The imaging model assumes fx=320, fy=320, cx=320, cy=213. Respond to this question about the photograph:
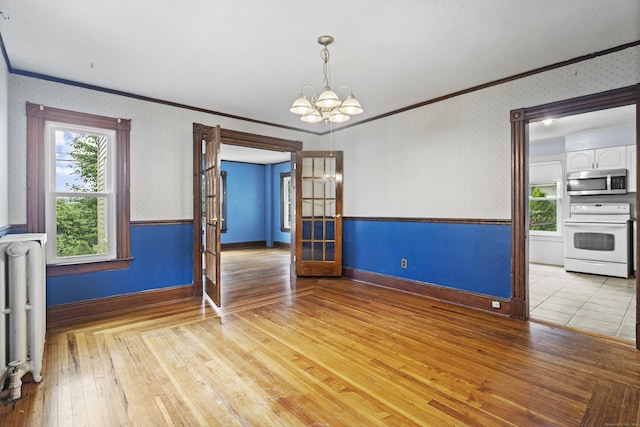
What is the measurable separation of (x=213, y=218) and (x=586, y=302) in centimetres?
452

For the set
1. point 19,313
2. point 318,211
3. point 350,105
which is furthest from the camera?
point 318,211

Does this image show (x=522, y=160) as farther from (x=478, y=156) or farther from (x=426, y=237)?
(x=426, y=237)

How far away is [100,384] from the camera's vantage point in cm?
206

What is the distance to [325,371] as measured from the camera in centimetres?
222

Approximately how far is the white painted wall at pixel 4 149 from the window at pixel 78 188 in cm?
19

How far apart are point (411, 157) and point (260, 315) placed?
2.73m

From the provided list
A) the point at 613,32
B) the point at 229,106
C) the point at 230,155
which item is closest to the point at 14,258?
the point at 229,106

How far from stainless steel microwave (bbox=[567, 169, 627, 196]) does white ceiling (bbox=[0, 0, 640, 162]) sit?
3.63 metres

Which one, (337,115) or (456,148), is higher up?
(337,115)

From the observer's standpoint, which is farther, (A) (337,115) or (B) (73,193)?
(B) (73,193)

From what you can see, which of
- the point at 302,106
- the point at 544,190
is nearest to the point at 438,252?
the point at 302,106

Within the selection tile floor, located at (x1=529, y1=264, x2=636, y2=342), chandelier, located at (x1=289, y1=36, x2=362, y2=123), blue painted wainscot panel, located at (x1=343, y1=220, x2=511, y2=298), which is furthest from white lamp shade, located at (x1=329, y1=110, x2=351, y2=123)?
tile floor, located at (x1=529, y1=264, x2=636, y2=342)

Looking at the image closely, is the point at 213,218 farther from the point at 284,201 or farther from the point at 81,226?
the point at 284,201

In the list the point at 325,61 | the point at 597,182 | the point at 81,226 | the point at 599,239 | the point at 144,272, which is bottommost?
the point at 144,272
